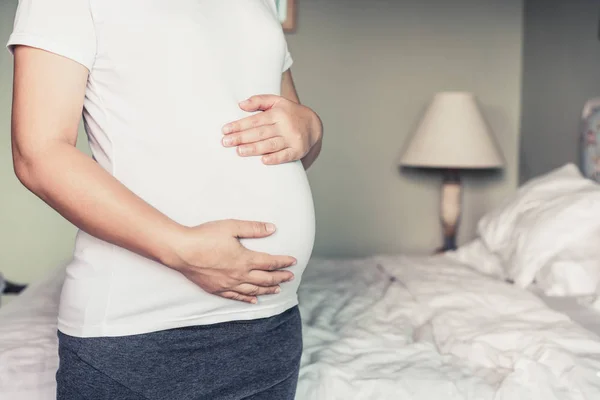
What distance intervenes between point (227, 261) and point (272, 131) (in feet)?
0.68

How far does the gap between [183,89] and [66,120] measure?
0.15 meters

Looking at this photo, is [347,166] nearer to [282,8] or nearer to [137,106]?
[282,8]

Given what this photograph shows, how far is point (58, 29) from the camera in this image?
713mm

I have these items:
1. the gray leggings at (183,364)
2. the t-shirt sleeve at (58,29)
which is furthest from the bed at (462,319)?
the t-shirt sleeve at (58,29)

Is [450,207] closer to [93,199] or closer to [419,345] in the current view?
[419,345]

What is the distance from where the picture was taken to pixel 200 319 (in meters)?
0.80

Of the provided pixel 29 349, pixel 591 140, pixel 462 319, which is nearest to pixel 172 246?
pixel 29 349

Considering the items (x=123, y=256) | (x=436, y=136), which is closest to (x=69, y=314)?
(x=123, y=256)

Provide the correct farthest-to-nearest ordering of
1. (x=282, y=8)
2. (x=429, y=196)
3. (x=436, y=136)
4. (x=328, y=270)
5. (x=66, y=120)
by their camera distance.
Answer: (x=429, y=196) < (x=282, y=8) < (x=436, y=136) < (x=328, y=270) < (x=66, y=120)

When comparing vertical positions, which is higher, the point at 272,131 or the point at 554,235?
the point at 272,131

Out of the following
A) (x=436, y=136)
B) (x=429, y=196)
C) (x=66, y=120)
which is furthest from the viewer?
(x=429, y=196)

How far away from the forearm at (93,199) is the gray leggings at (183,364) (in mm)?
117

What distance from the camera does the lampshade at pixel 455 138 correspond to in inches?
110

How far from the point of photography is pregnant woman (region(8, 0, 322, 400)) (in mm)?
724
